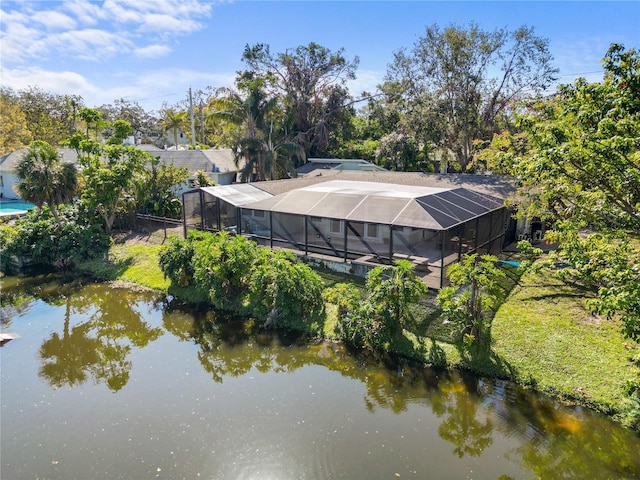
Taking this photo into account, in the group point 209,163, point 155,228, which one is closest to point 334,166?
point 209,163

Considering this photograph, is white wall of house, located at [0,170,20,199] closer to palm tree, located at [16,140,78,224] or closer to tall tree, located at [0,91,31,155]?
tall tree, located at [0,91,31,155]

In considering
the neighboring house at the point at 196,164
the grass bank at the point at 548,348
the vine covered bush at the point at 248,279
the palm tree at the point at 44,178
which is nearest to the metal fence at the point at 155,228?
the palm tree at the point at 44,178

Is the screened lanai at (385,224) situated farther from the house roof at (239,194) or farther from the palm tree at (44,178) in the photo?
the palm tree at (44,178)

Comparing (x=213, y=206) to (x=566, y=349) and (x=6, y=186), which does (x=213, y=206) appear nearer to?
(x=566, y=349)

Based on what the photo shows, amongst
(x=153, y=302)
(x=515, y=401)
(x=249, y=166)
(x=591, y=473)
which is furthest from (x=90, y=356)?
(x=249, y=166)

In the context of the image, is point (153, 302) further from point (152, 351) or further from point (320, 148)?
point (320, 148)

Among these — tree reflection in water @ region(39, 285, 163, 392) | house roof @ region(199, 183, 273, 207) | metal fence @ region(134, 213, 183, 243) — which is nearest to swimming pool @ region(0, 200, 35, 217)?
metal fence @ region(134, 213, 183, 243)
